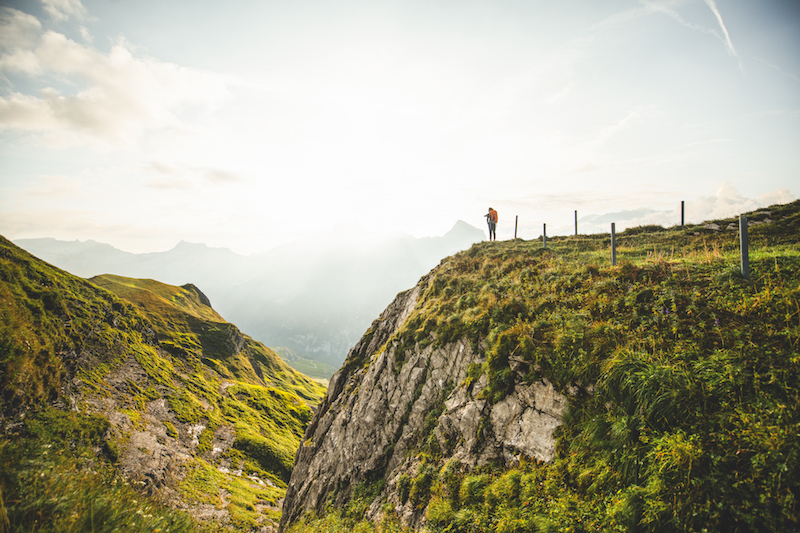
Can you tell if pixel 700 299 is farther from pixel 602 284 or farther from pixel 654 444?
pixel 654 444

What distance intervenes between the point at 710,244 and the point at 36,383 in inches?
2620

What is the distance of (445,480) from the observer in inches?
409

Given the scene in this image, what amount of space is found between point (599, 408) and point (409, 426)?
35.2 feet

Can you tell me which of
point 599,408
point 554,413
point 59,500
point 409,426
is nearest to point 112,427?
point 409,426

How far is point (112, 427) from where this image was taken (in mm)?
37281

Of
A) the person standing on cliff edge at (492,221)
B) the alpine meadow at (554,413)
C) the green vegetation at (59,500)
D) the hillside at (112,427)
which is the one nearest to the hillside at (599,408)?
the alpine meadow at (554,413)

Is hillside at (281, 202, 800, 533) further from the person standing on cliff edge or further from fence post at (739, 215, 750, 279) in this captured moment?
the person standing on cliff edge

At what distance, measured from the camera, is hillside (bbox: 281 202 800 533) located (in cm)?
530

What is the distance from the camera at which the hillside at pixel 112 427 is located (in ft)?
16.9

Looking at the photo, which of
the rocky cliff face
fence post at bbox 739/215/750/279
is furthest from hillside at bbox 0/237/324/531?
fence post at bbox 739/215/750/279

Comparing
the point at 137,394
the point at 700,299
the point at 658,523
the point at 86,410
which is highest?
the point at 700,299

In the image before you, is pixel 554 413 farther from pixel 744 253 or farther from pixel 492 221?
pixel 492 221

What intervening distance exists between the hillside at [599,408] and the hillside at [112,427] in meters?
8.35

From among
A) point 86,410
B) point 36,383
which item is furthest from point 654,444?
point 86,410
